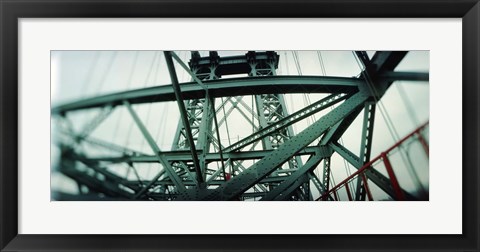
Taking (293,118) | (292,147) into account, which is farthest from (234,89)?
(292,147)

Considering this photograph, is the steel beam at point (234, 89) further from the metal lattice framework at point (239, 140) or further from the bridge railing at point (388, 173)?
the bridge railing at point (388, 173)

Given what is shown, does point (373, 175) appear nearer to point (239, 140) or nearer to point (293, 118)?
point (293, 118)

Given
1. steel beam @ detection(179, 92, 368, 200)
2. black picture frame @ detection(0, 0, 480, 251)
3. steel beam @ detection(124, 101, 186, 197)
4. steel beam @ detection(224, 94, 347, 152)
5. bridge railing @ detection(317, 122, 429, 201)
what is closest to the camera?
black picture frame @ detection(0, 0, 480, 251)

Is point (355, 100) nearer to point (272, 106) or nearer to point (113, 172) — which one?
point (272, 106)

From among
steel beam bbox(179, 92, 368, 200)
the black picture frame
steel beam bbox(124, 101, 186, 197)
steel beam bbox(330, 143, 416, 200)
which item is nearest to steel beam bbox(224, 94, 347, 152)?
steel beam bbox(179, 92, 368, 200)

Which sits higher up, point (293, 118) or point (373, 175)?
point (293, 118)

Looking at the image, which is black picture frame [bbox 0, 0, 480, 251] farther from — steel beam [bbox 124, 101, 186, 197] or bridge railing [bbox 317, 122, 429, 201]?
steel beam [bbox 124, 101, 186, 197]
